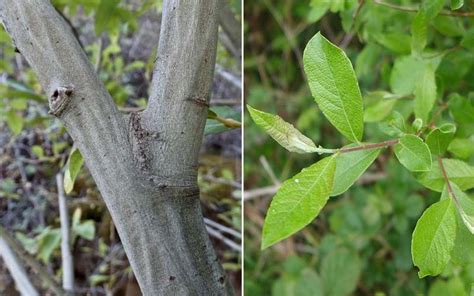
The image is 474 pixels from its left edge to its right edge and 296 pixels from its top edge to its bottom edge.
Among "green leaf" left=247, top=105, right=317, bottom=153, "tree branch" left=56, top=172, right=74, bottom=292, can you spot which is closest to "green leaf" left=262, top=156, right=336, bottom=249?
"green leaf" left=247, top=105, right=317, bottom=153

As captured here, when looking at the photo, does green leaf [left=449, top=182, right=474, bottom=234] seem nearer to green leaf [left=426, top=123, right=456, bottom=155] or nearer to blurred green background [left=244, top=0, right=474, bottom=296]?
green leaf [left=426, top=123, right=456, bottom=155]

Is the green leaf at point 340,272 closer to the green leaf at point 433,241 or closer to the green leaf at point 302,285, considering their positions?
the green leaf at point 302,285

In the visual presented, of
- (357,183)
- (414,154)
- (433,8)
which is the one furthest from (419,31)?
(357,183)

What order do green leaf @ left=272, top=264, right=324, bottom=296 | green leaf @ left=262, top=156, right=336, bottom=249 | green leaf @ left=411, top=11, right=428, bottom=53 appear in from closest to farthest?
1. green leaf @ left=262, top=156, right=336, bottom=249
2. green leaf @ left=411, top=11, right=428, bottom=53
3. green leaf @ left=272, top=264, right=324, bottom=296

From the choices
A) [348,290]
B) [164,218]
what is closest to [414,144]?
[164,218]

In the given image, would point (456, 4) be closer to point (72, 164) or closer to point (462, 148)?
point (462, 148)

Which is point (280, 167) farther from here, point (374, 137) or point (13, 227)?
point (13, 227)
